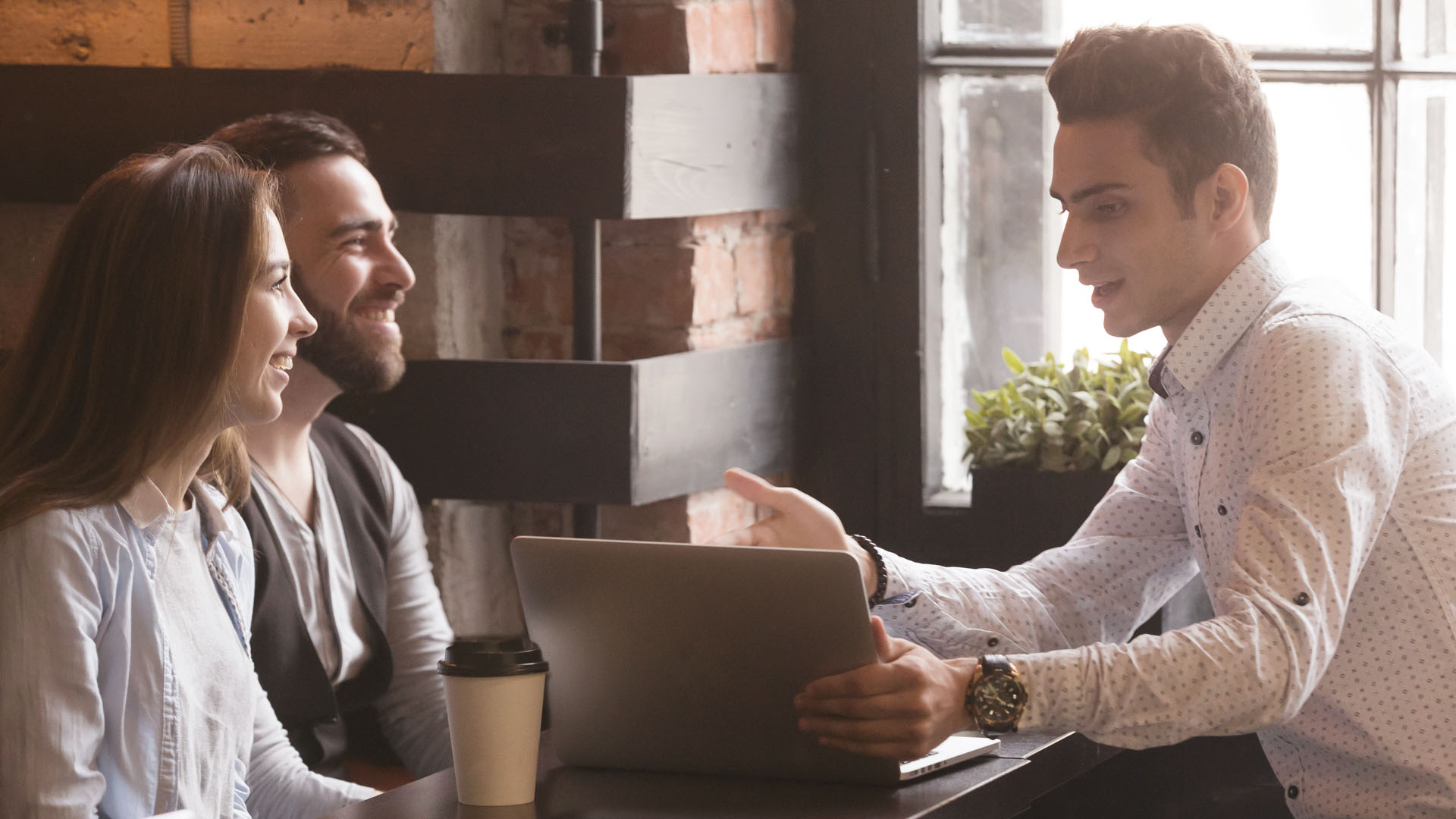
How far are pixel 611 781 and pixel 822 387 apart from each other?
1098mm

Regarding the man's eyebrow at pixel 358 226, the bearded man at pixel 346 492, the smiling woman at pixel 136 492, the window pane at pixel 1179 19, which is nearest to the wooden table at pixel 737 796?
the smiling woman at pixel 136 492

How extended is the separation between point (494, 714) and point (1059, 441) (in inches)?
40.9

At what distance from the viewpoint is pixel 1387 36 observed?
6.85ft

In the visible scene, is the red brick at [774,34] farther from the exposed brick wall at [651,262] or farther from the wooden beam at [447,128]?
the wooden beam at [447,128]

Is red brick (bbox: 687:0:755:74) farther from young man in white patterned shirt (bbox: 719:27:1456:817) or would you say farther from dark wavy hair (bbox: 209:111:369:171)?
young man in white patterned shirt (bbox: 719:27:1456:817)

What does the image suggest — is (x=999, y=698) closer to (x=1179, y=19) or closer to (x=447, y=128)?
(x=447, y=128)

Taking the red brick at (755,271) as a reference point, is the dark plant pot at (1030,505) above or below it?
below

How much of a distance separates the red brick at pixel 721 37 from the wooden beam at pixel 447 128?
4cm

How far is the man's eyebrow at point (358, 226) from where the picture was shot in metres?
1.91

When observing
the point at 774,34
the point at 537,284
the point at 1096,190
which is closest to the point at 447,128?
the point at 537,284

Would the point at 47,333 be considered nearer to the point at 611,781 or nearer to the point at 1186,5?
the point at 611,781

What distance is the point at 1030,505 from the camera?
2.09 metres

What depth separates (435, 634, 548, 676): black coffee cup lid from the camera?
1.26m

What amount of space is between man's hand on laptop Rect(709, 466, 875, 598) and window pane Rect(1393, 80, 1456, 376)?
93cm
